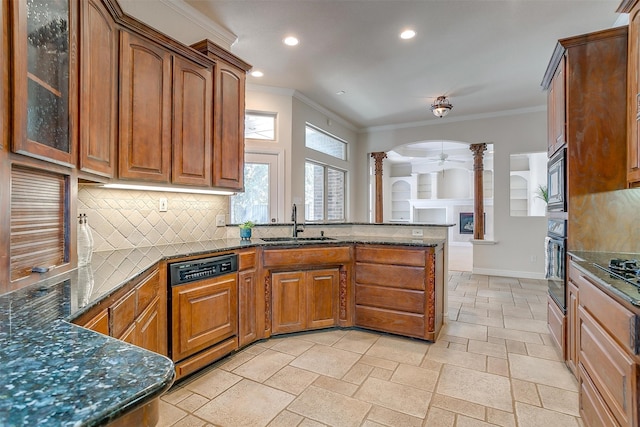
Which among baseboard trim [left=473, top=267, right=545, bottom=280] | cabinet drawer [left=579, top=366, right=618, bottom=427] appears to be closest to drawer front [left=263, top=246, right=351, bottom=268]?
cabinet drawer [left=579, top=366, right=618, bottom=427]

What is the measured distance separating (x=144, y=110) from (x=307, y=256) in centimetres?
176

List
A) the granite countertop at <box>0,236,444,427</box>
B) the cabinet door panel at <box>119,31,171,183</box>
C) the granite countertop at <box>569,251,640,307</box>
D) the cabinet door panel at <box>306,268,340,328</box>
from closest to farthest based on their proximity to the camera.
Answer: the granite countertop at <box>0,236,444,427</box>
the granite countertop at <box>569,251,640,307</box>
the cabinet door panel at <box>119,31,171,183</box>
the cabinet door panel at <box>306,268,340,328</box>

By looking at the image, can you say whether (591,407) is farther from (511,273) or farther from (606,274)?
(511,273)

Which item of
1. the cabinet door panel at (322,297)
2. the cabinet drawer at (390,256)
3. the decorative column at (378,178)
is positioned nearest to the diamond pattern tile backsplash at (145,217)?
the cabinet door panel at (322,297)

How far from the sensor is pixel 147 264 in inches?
75.2

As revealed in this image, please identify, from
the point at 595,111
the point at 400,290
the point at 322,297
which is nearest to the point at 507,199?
the point at 595,111

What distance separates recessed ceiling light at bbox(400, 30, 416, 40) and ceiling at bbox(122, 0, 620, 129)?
0.06 meters

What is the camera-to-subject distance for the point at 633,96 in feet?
6.81

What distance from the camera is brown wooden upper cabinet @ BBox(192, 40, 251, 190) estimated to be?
2.87 meters

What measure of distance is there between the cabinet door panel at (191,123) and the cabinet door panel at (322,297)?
1.32m

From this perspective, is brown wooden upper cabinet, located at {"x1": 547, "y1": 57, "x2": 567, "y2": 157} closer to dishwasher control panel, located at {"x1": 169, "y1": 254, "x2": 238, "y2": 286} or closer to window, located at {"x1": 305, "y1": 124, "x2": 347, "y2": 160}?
dishwasher control panel, located at {"x1": 169, "y1": 254, "x2": 238, "y2": 286}

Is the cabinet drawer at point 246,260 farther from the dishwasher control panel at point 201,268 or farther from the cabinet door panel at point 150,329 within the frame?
the cabinet door panel at point 150,329

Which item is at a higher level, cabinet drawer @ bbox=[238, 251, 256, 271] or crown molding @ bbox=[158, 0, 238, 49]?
crown molding @ bbox=[158, 0, 238, 49]

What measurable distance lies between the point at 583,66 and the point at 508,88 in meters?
2.98
